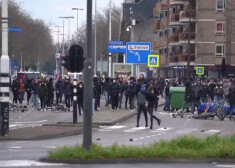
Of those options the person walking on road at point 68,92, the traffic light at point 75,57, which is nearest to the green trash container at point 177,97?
the person walking on road at point 68,92

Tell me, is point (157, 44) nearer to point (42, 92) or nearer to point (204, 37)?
point (204, 37)

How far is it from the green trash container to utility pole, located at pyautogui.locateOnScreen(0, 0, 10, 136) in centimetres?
1945

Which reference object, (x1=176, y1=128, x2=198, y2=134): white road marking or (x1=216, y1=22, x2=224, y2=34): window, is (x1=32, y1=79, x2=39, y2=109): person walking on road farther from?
(x1=216, y1=22, x2=224, y2=34): window

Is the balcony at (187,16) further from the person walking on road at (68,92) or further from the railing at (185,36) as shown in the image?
the person walking on road at (68,92)

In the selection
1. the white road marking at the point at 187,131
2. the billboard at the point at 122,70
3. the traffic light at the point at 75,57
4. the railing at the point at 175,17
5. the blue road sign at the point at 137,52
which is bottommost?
the white road marking at the point at 187,131

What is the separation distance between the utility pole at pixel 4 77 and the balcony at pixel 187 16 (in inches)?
2502

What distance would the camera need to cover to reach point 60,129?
29906 mm

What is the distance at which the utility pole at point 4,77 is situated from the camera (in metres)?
25.6

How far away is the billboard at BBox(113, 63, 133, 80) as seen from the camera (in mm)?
53000

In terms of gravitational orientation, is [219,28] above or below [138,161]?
above

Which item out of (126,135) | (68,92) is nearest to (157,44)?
(68,92)

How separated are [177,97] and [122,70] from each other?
9883mm

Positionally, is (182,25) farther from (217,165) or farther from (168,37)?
(217,165)

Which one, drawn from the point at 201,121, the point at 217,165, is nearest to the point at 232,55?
the point at 201,121
